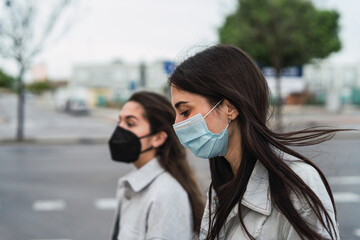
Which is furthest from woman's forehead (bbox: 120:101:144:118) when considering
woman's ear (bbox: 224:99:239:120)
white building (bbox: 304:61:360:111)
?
white building (bbox: 304:61:360:111)

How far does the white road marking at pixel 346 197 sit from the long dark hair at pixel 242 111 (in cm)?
583

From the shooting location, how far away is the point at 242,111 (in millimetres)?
1451

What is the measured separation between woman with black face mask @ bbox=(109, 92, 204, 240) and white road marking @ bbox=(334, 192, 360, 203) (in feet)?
16.2

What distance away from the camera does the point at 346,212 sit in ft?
20.4

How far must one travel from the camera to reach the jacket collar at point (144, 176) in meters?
2.33

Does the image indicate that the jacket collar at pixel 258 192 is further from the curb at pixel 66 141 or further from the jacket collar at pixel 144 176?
the curb at pixel 66 141

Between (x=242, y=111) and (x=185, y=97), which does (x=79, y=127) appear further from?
(x=242, y=111)

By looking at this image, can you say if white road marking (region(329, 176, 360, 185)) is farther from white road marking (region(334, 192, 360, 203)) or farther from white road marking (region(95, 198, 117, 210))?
white road marking (region(95, 198, 117, 210))

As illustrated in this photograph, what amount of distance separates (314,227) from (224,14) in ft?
54.2

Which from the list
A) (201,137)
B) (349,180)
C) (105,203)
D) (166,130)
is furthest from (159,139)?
(349,180)

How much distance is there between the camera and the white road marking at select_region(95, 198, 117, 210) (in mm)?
6696

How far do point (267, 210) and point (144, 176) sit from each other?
1164 mm

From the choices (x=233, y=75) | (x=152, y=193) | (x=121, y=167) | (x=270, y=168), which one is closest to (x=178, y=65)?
(x=233, y=75)

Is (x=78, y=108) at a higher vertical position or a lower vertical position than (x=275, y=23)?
lower
